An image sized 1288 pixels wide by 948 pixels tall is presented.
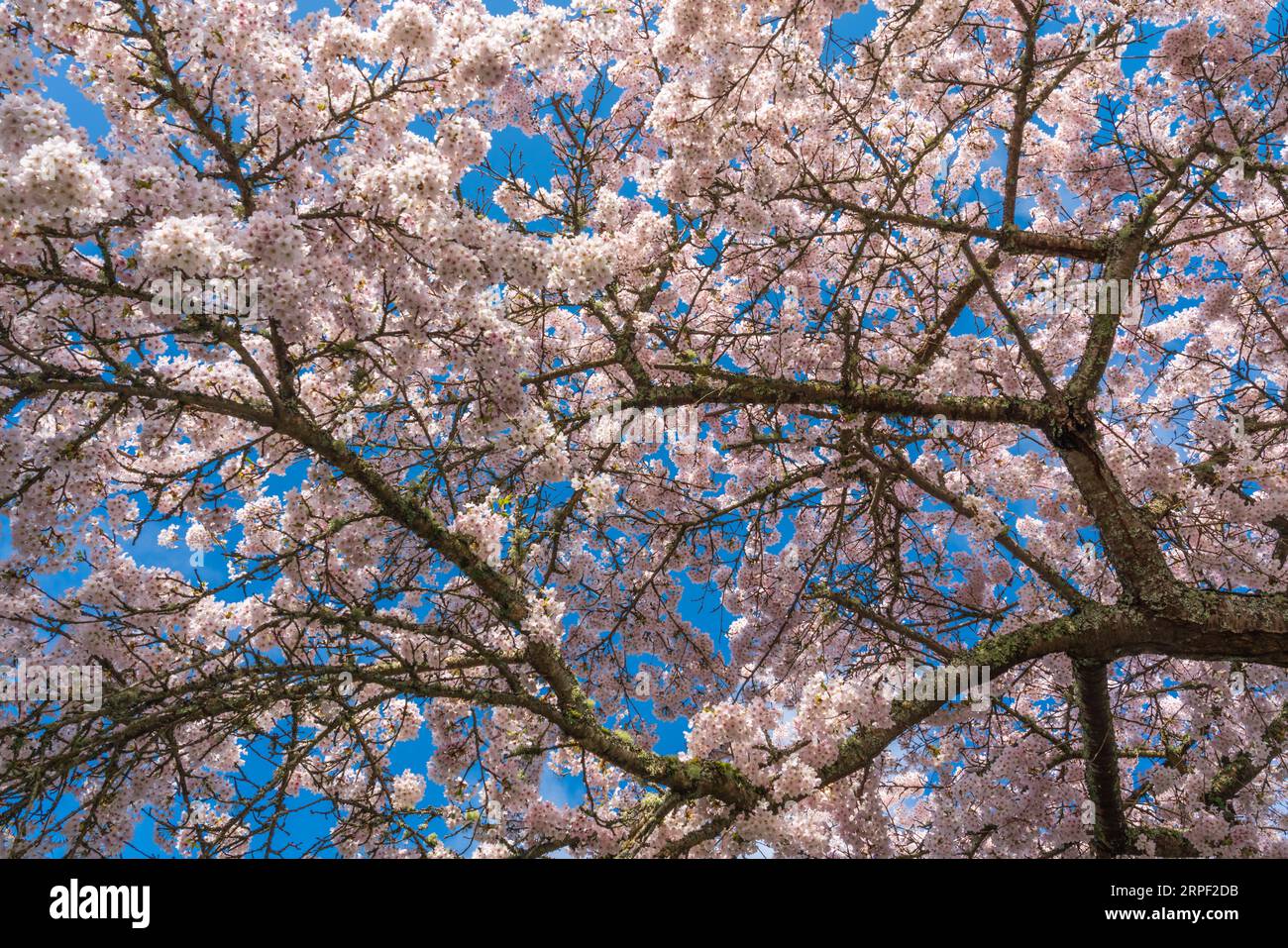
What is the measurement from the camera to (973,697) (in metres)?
5.22

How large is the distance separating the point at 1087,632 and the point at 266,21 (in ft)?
19.8

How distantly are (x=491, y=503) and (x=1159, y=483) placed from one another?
5.59 m

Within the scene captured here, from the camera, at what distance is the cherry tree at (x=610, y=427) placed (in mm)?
4133

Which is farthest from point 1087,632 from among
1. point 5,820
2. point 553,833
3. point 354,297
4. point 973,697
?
point 5,820

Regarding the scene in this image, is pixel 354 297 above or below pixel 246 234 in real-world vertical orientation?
above

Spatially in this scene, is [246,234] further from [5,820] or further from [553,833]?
[553,833]

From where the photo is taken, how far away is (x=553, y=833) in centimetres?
541

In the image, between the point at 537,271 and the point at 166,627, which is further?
the point at 166,627

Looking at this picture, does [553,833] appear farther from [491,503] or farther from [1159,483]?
[1159,483]

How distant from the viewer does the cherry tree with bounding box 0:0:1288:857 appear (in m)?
4.13

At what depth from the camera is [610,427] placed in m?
6.13
